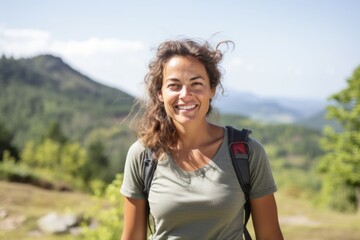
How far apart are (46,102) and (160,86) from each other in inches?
5874

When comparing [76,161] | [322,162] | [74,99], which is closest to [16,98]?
[74,99]

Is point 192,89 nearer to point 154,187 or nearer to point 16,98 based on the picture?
point 154,187

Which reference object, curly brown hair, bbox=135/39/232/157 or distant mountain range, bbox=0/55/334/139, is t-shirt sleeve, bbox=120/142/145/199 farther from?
distant mountain range, bbox=0/55/334/139

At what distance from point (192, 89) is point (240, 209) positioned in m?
0.66

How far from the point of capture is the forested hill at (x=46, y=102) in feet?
378

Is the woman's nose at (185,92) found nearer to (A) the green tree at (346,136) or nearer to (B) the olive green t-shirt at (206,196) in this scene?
(B) the olive green t-shirt at (206,196)

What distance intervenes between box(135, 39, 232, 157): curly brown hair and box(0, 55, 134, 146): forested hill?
98.0 m

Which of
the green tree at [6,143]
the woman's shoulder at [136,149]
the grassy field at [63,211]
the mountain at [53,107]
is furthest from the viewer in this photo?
the mountain at [53,107]

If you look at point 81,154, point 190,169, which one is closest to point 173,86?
point 190,169

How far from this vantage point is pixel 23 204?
11.2 meters

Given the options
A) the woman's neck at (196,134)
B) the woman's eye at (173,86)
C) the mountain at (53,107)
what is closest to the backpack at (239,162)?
the woman's neck at (196,134)

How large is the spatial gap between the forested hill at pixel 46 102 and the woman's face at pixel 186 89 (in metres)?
98.3

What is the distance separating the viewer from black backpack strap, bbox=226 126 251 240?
209 cm

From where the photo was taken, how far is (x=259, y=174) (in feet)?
6.91
